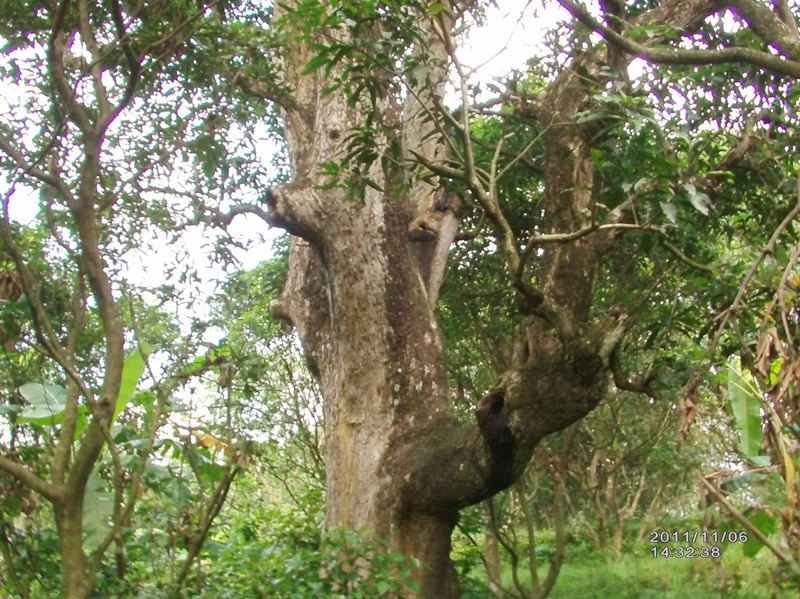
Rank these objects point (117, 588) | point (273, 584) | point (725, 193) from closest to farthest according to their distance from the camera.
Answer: point (117, 588)
point (273, 584)
point (725, 193)

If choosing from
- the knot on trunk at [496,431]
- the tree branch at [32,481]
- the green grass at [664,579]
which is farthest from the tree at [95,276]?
the green grass at [664,579]

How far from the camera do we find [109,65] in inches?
165

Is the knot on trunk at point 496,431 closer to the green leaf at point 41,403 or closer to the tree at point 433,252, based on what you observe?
the tree at point 433,252

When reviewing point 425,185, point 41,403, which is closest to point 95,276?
point 41,403

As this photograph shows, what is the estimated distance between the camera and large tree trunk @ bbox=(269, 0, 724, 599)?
153 inches

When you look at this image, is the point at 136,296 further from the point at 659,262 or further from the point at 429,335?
the point at 659,262

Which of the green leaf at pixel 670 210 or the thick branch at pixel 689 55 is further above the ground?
the thick branch at pixel 689 55

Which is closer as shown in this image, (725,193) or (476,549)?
(725,193)

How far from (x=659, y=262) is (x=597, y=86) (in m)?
1.91

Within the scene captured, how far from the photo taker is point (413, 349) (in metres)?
4.78

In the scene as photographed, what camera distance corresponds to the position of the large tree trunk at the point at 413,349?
3.90 meters

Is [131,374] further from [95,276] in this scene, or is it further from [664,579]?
[664,579]

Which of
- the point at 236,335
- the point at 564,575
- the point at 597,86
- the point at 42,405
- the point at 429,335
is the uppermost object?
the point at 597,86

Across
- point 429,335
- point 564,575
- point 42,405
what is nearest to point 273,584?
point 42,405
